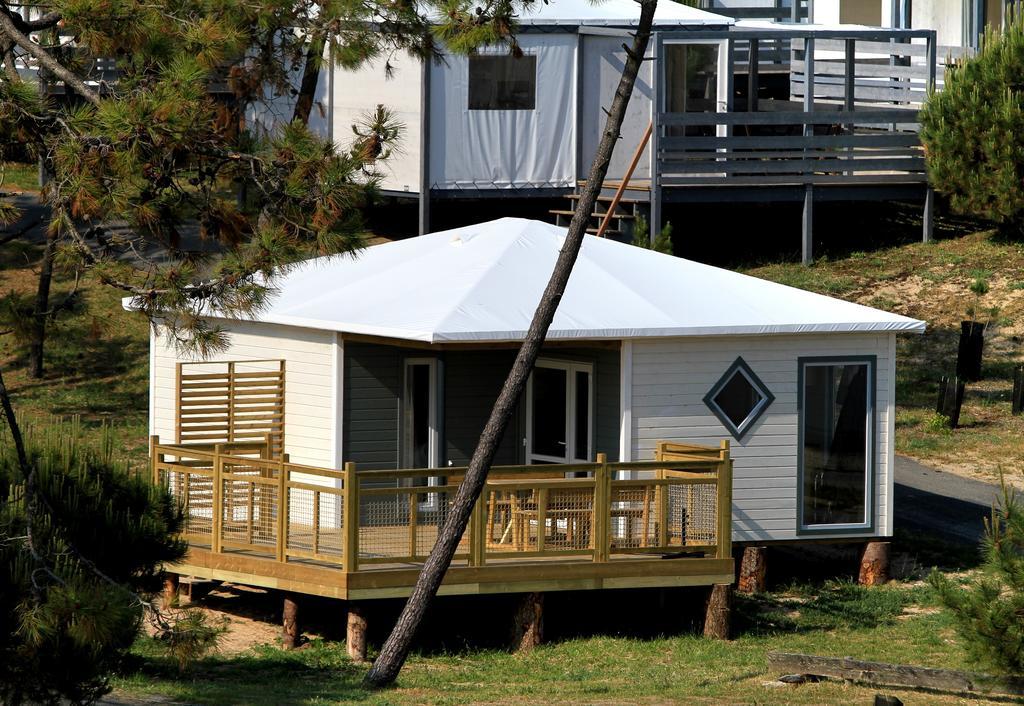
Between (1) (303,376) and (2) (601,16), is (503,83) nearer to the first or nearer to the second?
(2) (601,16)

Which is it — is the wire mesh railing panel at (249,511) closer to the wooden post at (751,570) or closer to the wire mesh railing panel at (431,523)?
the wire mesh railing panel at (431,523)

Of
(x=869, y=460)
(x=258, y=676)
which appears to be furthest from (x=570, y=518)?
(x=869, y=460)

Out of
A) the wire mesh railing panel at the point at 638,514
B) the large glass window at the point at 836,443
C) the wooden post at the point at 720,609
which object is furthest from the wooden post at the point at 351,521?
the large glass window at the point at 836,443

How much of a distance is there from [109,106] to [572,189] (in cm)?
1794

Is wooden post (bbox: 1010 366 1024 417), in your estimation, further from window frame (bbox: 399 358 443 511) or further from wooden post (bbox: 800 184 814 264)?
window frame (bbox: 399 358 443 511)

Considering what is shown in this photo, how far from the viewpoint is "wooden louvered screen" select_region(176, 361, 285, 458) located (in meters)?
16.0

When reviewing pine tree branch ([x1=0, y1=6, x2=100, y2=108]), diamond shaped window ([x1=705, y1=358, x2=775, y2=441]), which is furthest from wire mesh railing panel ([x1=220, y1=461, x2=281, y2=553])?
pine tree branch ([x1=0, y1=6, x2=100, y2=108])

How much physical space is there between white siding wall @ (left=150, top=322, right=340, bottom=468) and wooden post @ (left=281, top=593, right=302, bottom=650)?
1.89m

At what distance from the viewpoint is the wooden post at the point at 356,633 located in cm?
1374

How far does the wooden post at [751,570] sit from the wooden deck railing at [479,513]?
135 centimetres

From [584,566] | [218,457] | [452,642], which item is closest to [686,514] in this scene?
[584,566]

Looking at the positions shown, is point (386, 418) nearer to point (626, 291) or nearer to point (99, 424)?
point (626, 291)

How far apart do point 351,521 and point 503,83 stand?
14.7 meters

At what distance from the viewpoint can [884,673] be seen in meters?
12.2
